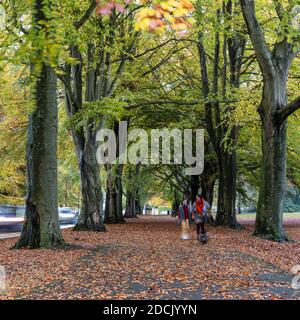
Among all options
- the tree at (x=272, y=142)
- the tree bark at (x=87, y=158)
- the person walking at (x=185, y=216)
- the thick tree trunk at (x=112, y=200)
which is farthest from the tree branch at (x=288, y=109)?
the thick tree trunk at (x=112, y=200)

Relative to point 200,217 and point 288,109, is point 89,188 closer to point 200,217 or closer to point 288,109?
point 200,217

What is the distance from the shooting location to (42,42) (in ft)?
20.3

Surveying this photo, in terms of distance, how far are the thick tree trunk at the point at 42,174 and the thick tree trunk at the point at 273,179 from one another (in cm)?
754

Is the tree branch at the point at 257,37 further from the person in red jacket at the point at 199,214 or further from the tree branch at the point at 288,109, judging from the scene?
the person in red jacket at the point at 199,214

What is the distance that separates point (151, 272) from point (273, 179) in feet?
27.1

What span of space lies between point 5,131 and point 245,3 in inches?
642

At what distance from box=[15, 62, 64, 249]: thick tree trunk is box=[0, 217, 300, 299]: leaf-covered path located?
2.11ft

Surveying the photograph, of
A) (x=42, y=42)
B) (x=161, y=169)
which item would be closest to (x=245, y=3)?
(x=42, y=42)

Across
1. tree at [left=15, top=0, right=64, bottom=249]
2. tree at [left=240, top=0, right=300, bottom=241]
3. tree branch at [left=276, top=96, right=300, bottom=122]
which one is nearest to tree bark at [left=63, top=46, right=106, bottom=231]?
tree at [left=15, top=0, right=64, bottom=249]

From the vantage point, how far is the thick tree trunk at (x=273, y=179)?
15.5 m

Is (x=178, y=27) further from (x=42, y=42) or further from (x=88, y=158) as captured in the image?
(x=88, y=158)

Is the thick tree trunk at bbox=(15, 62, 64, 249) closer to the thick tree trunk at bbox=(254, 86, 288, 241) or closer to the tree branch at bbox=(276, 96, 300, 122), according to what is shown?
the thick tree trunk at bbox=(254, 86, 288, 241)

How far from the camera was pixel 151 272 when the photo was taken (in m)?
8.72
